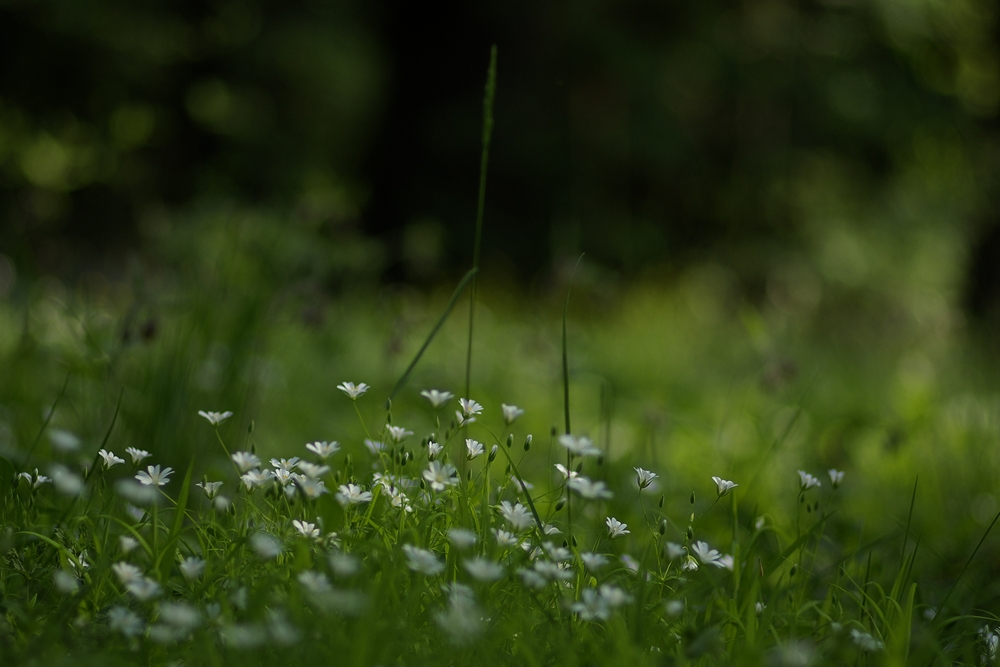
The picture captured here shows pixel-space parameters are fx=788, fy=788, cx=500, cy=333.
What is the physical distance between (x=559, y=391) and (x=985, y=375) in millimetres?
2052

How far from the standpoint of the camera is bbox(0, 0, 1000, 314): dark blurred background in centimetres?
817

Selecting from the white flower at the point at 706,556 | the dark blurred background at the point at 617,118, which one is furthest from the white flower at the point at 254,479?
the dark blurred background at the point at 617,118

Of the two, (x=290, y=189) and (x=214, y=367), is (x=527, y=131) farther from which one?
(x=214, y=367)

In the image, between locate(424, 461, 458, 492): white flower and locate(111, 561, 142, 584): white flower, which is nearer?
locate(111, 561, 142, 584): white flower

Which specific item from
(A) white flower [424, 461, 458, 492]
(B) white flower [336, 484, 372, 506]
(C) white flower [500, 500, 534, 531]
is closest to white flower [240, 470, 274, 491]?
(B) white flower [336, 484, 372, 506]

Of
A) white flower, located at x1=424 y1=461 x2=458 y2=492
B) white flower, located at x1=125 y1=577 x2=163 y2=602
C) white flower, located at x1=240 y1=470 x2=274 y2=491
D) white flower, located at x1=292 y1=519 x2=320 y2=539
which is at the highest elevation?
white flower, located at x1=424 y1=461 x2=458 y2=492

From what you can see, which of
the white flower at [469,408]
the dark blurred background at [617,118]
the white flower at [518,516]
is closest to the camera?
the white flower at [518,516]

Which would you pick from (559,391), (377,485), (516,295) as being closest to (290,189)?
(516,295)

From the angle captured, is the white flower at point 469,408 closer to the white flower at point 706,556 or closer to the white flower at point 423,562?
the white flower at point 423,562

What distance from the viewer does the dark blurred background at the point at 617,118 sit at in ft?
26.8

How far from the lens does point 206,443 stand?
2162 mm

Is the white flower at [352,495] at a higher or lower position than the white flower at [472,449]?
lower

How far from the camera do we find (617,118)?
881cm

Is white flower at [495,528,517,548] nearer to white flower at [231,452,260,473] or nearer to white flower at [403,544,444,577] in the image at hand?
white flower at [403,544,444,577]
